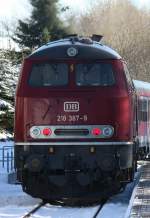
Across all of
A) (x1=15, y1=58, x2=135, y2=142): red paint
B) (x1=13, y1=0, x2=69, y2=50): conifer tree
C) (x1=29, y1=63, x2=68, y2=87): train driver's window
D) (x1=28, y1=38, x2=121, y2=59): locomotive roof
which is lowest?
(x1=15, y1=58, x2=135, y2=142): red paint

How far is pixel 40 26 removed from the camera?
152 ft

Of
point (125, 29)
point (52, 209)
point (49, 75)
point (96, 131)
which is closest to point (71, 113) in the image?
point (96, 131)

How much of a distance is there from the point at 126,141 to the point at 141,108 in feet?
31.2

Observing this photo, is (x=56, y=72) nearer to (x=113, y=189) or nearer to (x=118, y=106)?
(x=118, y=106)

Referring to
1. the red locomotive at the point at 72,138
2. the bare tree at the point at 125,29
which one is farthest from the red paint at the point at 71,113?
the bare tree at the point at 125,29

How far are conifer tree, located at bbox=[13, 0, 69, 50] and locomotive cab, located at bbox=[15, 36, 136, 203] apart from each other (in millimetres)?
32152

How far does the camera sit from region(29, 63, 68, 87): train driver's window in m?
13.1

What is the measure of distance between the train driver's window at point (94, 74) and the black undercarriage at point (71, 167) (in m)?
1.37

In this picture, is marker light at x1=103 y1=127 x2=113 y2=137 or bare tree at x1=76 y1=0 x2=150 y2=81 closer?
marker light at x1=103 y1=127 x2=113 y2=137

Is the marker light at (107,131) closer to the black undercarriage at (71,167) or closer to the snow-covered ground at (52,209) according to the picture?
the black undercarriage at (71,167)

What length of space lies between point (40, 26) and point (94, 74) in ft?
110

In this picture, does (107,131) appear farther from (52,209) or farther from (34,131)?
(52,209)

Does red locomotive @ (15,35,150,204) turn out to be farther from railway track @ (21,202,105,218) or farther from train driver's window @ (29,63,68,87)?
railway track @ (21,202,105,218)

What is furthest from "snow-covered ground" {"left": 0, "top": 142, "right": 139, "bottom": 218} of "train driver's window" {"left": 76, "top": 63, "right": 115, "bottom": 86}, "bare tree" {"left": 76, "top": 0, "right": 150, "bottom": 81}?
"bare tree" {"left": 76, "top": 0, "right": 150, "bottom": 81}
